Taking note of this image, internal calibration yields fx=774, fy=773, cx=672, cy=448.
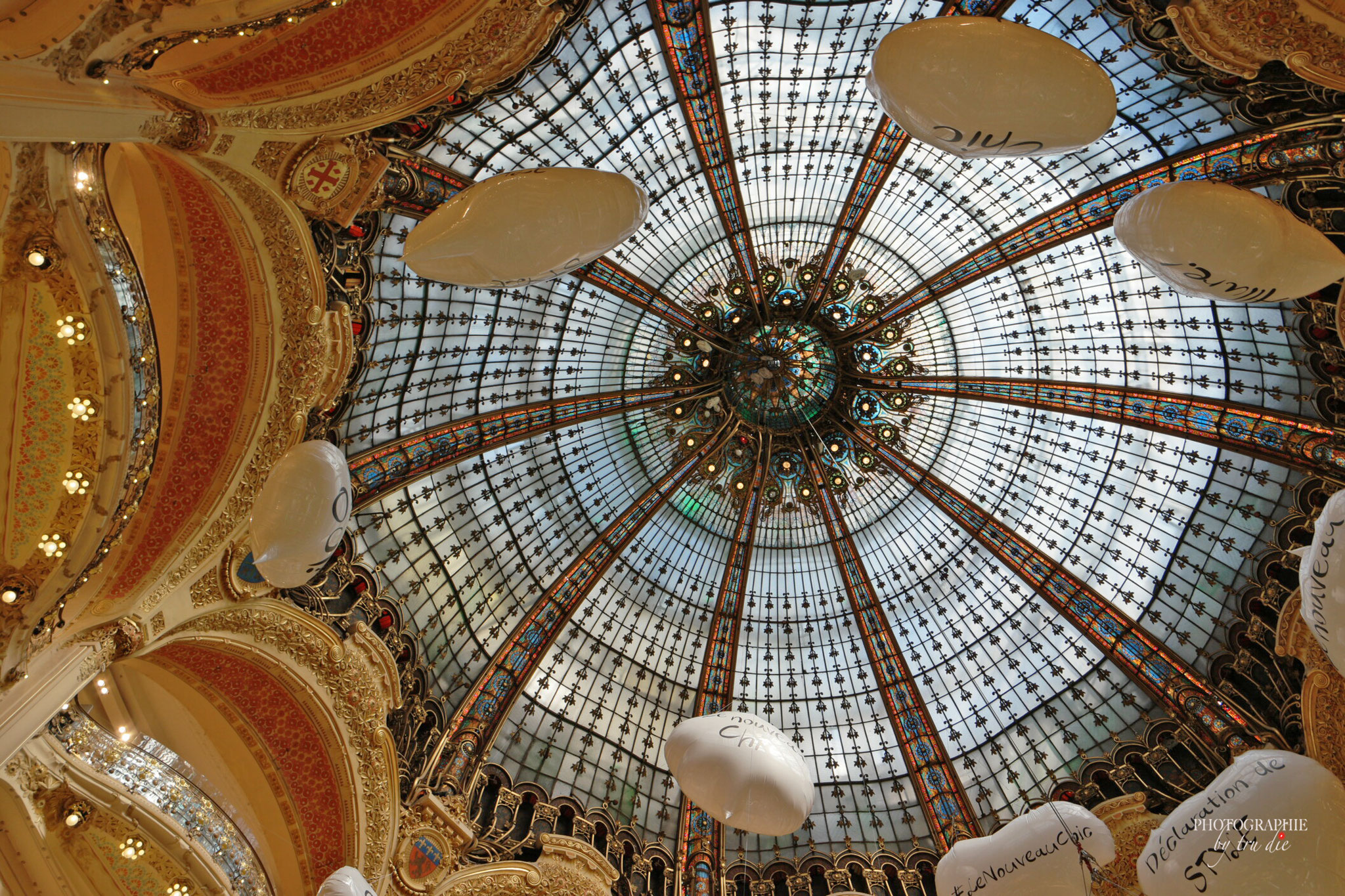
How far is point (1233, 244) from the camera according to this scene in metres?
7.72

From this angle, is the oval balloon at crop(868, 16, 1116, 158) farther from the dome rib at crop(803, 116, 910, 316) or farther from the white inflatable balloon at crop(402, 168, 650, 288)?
the dome rib at crop(803, 116, 910, 316)

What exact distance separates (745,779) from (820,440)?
9.64 metres

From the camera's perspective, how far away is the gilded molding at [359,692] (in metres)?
11.7

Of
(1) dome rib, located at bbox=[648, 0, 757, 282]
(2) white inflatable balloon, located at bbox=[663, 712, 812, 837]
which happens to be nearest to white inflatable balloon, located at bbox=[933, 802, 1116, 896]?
(2) white inflatable balloon, located at bbox=[663, 712, 812, 837]

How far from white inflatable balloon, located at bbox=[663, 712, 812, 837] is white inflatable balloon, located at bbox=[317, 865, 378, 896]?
3.92 metres

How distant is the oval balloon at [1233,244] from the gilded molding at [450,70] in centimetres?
747

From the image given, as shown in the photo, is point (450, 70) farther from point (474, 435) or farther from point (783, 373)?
point (783, 373)

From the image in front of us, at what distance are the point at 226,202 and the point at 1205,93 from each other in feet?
45.6

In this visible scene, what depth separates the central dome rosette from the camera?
16.8 metres

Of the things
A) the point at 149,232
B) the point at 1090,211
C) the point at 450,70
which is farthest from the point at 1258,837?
the point at 149,232

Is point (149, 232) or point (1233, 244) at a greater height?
point (149, 232)

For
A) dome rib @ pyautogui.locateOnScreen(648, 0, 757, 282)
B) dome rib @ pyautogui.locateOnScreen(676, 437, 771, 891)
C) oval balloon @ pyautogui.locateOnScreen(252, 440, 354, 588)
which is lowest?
oval balloon @ pyautogui.locateOnScreen(252, 440, 354, 588)

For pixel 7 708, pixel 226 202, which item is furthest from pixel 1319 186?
pixel 7 708

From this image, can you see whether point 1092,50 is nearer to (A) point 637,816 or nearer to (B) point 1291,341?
(B) point 1291,341
